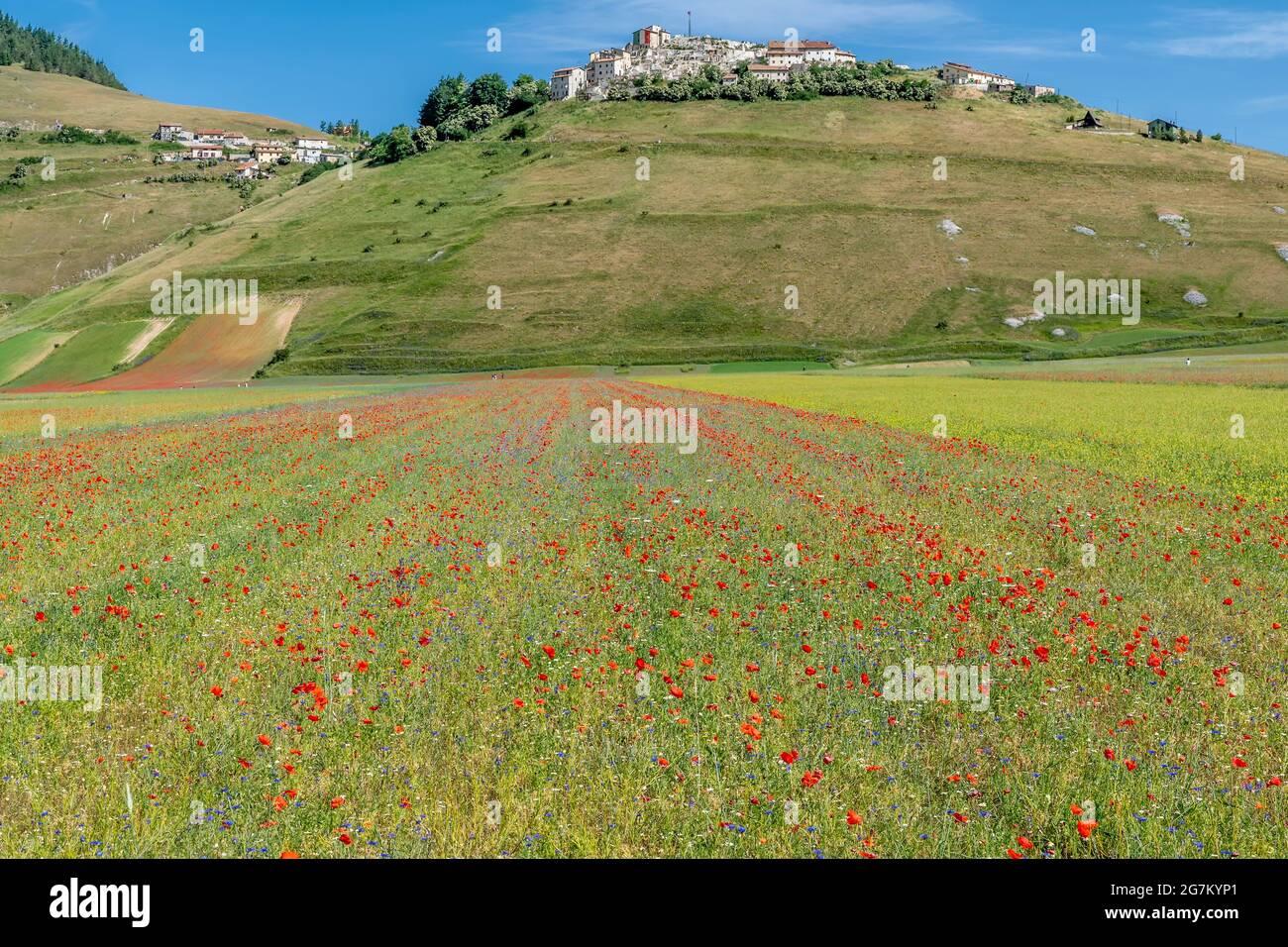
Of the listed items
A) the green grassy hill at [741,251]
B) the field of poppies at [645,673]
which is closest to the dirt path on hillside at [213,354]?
the green grassy hill at [741,251]

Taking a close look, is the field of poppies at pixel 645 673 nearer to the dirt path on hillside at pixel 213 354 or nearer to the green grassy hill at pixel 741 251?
the dirt path on hillside at pixel 213 354

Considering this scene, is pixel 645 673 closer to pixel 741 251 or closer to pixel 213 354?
pixel 213 354

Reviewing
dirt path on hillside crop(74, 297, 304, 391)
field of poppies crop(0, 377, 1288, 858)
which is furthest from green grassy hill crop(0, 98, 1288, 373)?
field of poppies crop(0, 377, 1288, 858)

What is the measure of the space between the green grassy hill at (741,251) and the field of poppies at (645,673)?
4055 inches

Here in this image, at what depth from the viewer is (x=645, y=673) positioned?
25.0 feet

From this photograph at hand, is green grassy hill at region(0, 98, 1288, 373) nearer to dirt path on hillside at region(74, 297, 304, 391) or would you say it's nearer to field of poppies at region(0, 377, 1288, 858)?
dirt path on hillside at region(74, 297, 304, 391)

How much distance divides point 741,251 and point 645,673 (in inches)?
5707

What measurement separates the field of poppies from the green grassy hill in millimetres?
103000

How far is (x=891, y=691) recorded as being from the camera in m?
7.48

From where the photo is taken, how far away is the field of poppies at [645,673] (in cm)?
528

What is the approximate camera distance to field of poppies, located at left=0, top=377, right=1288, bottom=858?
5277 millimetres

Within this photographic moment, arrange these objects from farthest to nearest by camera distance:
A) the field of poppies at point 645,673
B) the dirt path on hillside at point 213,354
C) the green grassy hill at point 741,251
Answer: the green grassy hill at point 741,251 < the dirt path on hillside at point 213,354 < the field of poppies at point 645,673

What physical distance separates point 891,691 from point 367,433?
2732 cm

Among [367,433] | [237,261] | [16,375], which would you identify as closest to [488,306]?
[237,261]
